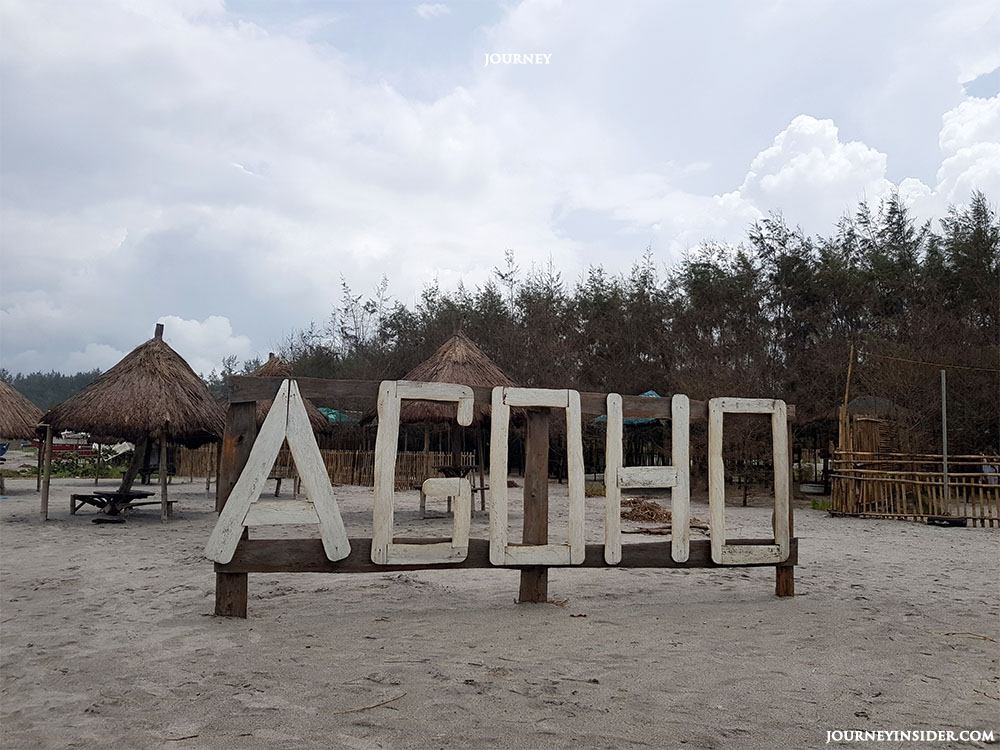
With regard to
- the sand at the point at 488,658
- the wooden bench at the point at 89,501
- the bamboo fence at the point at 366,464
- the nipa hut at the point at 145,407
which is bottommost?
the sand at the point at 488,658

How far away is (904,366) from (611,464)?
13.8m

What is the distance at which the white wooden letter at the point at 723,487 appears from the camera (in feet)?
18.7

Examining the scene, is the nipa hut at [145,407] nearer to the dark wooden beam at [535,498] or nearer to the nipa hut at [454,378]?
the nipa hut at [454,378]

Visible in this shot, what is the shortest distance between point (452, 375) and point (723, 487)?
22.8 feet

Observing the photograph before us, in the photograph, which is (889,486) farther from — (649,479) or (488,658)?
(488,658)

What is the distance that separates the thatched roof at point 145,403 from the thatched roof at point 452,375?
311 cm

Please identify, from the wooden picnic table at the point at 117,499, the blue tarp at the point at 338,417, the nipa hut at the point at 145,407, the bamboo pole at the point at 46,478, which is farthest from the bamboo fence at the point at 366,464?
the bamboo pole at the point at 46,478

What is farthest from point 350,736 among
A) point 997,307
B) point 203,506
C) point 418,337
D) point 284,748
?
point 418,337

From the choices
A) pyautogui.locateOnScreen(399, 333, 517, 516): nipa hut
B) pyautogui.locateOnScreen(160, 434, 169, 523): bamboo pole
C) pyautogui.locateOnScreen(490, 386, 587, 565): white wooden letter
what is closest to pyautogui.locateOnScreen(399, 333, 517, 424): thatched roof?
pyautogui.locateOnScreen(399, 333, 517, 516): nipa hut

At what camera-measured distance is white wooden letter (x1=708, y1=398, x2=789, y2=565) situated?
570 cm

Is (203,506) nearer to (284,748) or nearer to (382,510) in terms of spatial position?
(382,510)

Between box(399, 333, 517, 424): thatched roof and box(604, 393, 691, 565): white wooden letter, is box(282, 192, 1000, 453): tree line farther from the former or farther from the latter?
box(604, 393, 691, 565): white wooden letter

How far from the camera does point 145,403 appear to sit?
1157cm

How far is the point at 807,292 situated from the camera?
72.8ft
